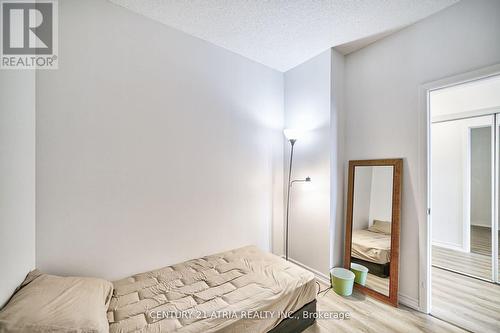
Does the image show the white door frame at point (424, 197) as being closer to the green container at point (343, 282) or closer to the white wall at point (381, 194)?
the white wall at point (381, 194)

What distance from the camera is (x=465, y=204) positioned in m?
3.22

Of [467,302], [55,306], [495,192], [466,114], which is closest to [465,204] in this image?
[495,192]

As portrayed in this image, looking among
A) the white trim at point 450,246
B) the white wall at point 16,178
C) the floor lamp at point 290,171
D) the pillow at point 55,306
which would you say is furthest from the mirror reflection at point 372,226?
the white wall at point 16,178

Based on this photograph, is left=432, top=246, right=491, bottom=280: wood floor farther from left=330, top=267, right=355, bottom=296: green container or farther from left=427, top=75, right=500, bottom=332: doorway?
left=330, top=267, right=355, bottom=296: green container

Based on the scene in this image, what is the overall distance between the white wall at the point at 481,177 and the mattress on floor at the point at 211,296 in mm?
2761

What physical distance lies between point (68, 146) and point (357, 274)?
3178mm

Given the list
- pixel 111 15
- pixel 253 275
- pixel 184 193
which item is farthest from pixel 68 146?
pixel 253 275

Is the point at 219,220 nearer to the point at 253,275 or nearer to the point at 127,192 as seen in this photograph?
the point at 253,275

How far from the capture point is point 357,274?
2436 mm

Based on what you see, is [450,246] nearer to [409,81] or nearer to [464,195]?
[464,195]

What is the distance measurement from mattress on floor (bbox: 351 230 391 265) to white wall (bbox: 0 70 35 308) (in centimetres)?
298

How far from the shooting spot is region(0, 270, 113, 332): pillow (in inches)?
40.1

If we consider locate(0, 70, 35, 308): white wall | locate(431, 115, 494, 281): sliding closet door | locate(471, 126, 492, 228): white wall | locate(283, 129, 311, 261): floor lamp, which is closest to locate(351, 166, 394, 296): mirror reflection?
locate(283, 129, 311, 261): floor lamp

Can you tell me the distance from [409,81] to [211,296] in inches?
110
